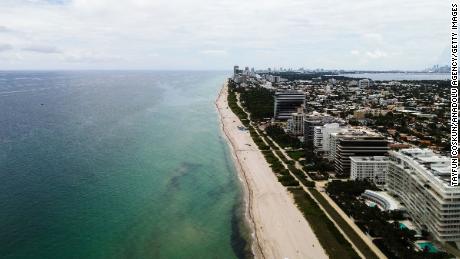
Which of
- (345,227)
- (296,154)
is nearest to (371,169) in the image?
(345,227)

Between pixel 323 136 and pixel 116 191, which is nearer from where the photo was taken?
pixel 116 191

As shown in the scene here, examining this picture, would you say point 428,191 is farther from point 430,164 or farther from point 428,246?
point 428,246

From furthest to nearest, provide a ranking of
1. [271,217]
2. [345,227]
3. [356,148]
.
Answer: [356,148] < [271,217] < [345,227]

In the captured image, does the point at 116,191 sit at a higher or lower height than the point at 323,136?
lower

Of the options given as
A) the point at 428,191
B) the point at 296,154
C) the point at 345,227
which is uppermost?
the point at 428,191

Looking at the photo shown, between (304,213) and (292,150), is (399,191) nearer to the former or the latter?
(304,213)

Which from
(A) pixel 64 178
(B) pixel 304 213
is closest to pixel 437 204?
(B) pixel 304 213

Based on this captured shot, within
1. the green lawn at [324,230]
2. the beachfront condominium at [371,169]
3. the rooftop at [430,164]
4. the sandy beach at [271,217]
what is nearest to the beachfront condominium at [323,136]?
the sandy beach at [271,217]
